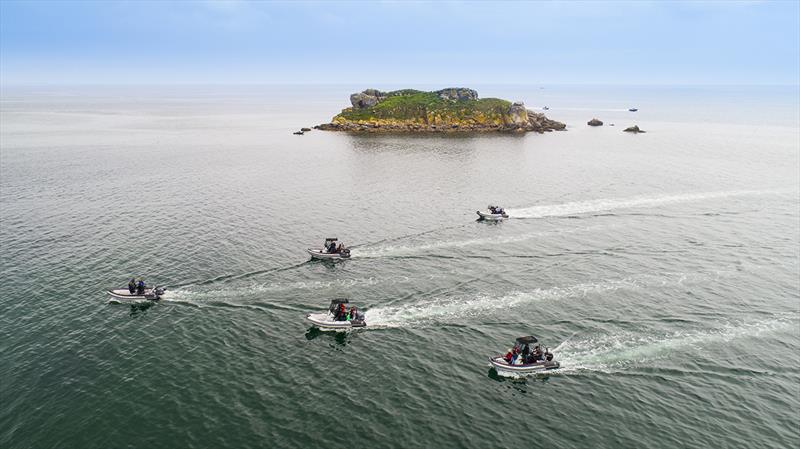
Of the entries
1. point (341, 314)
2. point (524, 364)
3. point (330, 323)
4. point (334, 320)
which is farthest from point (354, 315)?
point (524, 364)

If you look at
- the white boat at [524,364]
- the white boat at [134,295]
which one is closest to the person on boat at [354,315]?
the white boat at [524,364]

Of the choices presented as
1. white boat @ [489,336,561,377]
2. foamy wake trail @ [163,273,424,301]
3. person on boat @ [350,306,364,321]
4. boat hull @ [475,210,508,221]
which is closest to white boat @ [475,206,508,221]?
boat hull @ [475,210,508,221]

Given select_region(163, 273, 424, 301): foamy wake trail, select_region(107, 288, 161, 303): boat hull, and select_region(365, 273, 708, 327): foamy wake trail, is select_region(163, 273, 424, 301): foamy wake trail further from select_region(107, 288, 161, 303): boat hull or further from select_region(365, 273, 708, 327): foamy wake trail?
select_region(365, 273, 708, 327): foamy wake trail

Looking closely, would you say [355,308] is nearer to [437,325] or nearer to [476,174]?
[437,325]

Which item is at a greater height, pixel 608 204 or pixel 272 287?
pixel 608 204

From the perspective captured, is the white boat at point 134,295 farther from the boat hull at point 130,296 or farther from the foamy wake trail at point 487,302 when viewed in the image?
the foamy wake trail at point 487,302

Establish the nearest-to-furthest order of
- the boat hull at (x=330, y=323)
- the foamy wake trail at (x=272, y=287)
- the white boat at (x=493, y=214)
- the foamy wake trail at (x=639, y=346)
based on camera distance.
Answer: the foamy wake trail at (x=639, y=346)
the boat hull at (x=330, y=323)
the foamy wake trail at (x=272, y=287)
the white boat at (x=493, y=214)

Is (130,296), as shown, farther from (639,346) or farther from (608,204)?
(608,204)
